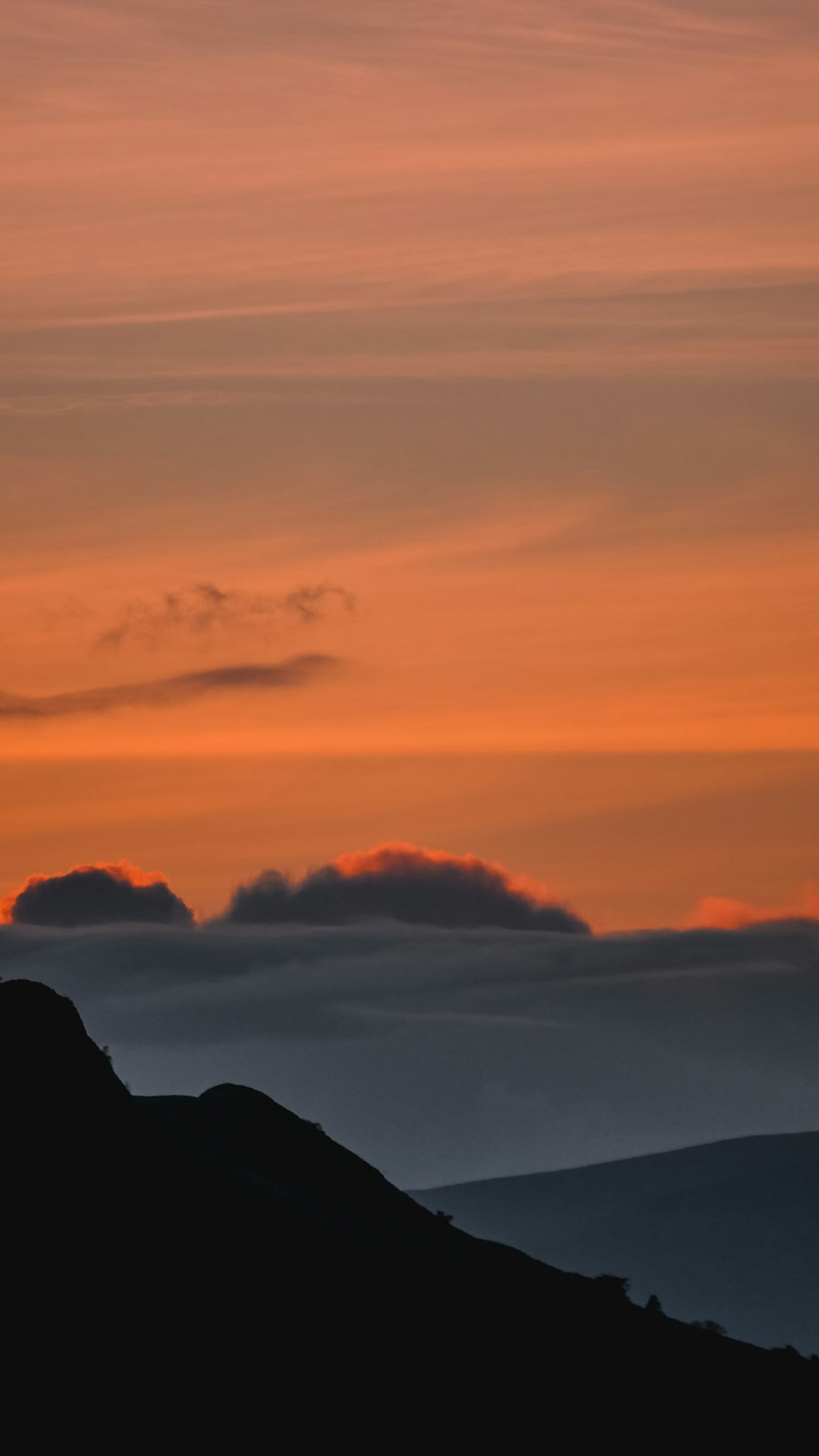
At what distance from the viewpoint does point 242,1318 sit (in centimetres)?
13650

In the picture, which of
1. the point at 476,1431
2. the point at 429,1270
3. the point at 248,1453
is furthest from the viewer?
the point at 429,1270

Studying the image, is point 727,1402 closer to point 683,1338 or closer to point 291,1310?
point 683,1338

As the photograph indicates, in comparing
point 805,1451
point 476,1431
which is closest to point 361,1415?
point 476,1431

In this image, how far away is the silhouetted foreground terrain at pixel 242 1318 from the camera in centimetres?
12812

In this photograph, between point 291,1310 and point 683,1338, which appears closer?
point 291,1310

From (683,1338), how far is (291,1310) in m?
28.4

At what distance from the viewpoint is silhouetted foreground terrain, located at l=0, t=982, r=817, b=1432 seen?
12812 centimetres

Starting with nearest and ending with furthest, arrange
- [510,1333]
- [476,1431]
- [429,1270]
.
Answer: [476,1431] < [510,1333] < [429,1270]

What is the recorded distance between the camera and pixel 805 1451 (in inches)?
5551

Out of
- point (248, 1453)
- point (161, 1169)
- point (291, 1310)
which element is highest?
point (161, 1169)

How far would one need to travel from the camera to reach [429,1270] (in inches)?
6235

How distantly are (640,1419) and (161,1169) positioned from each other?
108 ft

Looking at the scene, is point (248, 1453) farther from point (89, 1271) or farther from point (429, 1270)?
point (429, 1270)

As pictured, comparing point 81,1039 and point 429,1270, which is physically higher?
point 81,1039
